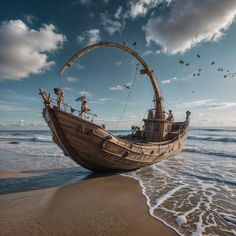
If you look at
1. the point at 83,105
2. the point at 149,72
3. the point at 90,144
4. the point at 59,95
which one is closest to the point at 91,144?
the point at 90,144

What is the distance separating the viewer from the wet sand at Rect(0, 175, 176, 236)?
181 inches

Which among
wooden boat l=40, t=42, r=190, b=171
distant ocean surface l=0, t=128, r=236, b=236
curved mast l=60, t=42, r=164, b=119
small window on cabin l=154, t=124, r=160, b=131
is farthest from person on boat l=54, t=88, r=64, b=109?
small window on cabin l=154, t=124, r=160, b=131

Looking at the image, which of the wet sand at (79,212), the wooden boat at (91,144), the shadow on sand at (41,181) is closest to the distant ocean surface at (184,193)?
the shadow on sand at (41,181)

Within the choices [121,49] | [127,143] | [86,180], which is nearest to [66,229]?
[86,180]

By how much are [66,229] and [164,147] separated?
30.6 feet

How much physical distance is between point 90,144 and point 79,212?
11.8 feet

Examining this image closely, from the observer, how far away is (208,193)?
25.2 feet

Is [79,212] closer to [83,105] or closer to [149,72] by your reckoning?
[83,105]

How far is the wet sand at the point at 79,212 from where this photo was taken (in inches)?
181

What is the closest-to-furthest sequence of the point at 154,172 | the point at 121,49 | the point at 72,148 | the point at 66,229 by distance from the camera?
1. the point at 66,229
2. the point at 72,148
3. the point at 154,172
4. the point at 121,49

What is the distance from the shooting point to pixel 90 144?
873cm

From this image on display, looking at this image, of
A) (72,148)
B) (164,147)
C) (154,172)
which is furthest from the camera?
(164,147)

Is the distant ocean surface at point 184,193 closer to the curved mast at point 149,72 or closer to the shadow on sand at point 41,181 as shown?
the shadow on sand at point 41,181

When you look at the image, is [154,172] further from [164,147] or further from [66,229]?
[66,229]
